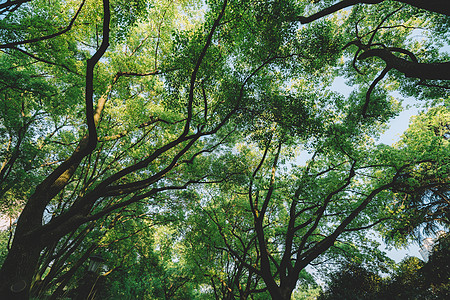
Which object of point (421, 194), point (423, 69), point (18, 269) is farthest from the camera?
point (421, 194)

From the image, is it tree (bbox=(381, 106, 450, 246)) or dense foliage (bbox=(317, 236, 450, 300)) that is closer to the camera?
tree (bbox=(381, 106, 450, 246))

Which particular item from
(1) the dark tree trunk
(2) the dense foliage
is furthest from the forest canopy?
(2) the dense foliage

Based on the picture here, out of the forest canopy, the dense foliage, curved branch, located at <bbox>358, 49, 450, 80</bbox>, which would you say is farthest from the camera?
the dense foliage

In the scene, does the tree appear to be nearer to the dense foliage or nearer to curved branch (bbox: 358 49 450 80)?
the dense foliage

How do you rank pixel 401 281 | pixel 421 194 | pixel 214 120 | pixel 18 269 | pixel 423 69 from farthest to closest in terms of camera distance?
pixel 401 281
pixel 421 194
pixel 214 120
pixel 18 269
pixel 423 69

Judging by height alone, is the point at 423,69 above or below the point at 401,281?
above

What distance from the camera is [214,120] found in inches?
308

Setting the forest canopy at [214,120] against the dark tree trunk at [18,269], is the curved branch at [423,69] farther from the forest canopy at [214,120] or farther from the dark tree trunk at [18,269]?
the dark tree trunk at [18,269]

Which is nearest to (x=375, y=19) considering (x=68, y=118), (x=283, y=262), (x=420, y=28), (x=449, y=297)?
(x=420, y=28)

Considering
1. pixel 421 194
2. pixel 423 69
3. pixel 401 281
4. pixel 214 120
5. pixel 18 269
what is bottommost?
pixel 401 281

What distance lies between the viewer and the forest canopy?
5496 mm

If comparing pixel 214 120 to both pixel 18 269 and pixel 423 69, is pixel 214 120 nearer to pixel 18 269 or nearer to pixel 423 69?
pixel 423 69

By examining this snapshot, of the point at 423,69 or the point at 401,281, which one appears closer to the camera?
the point at 423,69

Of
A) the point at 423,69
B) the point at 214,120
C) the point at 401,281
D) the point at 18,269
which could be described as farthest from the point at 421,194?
the point at 18,269
